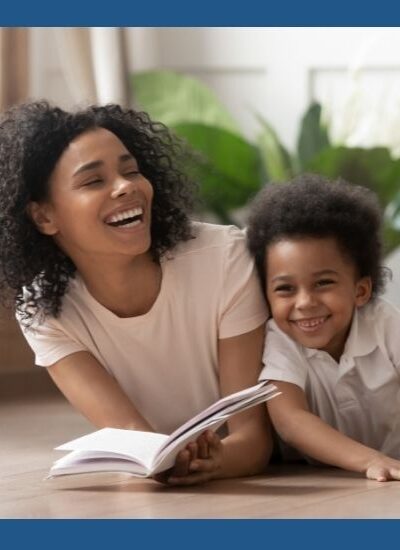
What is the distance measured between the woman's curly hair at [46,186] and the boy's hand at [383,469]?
1.94 feet

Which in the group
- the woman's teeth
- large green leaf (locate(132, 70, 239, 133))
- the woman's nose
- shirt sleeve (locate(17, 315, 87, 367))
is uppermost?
large green leaf (locate(132, 70, 239, 133))

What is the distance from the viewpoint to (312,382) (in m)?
2.48

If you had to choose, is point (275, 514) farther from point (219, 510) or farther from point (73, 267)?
point (73, 267)

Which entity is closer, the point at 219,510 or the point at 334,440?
the point at 219,510

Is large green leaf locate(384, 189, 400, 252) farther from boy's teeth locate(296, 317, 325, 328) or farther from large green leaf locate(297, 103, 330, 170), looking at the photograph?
boy's teeth locate(296, 317, 325, 328)

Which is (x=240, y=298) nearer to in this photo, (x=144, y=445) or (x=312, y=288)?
(x=312, y=288)

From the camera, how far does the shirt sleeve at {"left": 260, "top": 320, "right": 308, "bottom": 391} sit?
2428 millimetres

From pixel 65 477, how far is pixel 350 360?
567 millimetres

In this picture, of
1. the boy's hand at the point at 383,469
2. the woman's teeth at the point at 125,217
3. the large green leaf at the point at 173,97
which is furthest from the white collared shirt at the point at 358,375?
the large green leaf at the point at 173,97

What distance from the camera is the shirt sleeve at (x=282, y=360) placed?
2.43m

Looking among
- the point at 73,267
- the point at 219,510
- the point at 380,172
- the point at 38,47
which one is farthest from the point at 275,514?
the point at 38,47

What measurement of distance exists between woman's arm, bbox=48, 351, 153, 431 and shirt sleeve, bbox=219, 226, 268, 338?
0.23 meters

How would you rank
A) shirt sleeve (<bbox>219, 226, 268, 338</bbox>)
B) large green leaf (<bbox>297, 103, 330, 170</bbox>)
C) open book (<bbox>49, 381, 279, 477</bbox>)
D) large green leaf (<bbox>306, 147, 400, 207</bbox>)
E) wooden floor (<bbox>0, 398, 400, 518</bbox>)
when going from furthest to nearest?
large green leaf (<bbox>297, 103, 330, 170</bbox>) < large green leaf (<bbox>306, 147, 400, 207</bbox>) < shirt sleeve (<bbox>219, 226, 268, 338</bbox>) < open book (<bbox>49, 381, 279, 477</bbox>) < wooden floor (<bbox>0, 398, 400, 518</bbox>)

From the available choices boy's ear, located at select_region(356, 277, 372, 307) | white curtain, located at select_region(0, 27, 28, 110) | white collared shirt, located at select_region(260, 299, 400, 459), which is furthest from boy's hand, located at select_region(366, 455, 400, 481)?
white curtain, located at select_region(0, 27, 28, 110)
